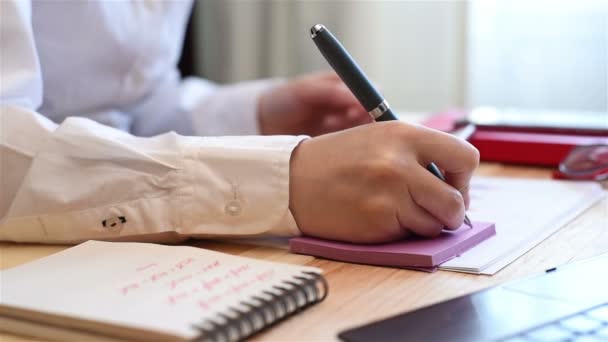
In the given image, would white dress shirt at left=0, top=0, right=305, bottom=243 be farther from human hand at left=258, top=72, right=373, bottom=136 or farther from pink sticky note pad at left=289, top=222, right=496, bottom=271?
human hand at left=258, top=72, right=373, bottom=136

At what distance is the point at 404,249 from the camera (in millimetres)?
581

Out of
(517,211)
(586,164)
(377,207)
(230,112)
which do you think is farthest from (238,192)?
(230,112)

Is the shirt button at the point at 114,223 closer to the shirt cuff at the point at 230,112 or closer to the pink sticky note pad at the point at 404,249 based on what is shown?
the pink sticky note pad at the point at 404,249

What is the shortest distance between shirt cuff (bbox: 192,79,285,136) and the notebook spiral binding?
74 cm

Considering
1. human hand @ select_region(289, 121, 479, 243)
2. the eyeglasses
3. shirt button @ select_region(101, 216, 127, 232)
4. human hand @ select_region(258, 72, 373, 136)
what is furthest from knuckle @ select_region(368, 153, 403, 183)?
human hand @ select_region(258, 72, 373, 136)

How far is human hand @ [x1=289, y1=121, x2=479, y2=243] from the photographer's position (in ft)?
1.93

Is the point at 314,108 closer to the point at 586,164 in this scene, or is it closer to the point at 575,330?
the point at 586,164

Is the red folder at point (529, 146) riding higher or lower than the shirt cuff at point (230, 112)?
lower

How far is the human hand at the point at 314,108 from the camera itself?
114cm

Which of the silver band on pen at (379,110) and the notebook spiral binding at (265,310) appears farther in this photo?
the silver band on pen at (379,110)

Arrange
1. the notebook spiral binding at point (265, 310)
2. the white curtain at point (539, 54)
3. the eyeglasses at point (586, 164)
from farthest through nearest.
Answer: the white curtain at point (539, 54) → the eyeglasses at point (586, 164) → the notebook spiral binding at point (265, 310)

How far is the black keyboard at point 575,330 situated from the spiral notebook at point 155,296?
0.43ft

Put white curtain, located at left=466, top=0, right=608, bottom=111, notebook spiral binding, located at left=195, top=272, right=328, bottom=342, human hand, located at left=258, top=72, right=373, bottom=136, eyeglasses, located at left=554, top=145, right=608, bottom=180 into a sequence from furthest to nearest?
1. white curtain, located at left=466, top=0, right=608, bottom=111
2. human hand, located at left=258, top=72, right=373, bottom=136
3. eyeglasses, located at left=554, top=145, right=608, bottom=180
4. notebook spiral binding, located at left=195, top=272, right=328, bottom=342

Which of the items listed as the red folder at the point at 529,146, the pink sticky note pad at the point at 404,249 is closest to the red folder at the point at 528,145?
the red folder at the point at 529,146
